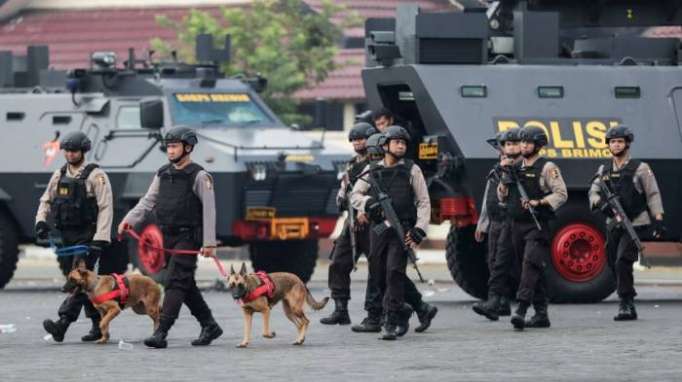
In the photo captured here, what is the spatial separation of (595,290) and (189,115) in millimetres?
6485

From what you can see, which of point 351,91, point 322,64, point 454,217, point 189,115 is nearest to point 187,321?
point 454,217

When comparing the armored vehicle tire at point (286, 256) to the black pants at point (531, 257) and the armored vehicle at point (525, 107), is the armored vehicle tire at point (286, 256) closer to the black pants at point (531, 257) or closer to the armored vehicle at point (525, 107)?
the armored vehicle at point (525, 107)

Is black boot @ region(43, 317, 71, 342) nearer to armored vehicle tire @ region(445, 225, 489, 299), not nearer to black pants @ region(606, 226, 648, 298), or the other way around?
black pants @ region(606, 226, 648, 298)

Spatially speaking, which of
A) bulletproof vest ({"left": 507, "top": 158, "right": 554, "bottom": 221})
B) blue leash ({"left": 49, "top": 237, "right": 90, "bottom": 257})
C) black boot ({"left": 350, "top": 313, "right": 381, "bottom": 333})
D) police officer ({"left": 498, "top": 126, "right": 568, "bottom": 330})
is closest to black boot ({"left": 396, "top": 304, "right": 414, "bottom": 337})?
black boot ({"left": 350, "top": 313, "right": 381, "bottom": 333})

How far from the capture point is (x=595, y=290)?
72.2ft

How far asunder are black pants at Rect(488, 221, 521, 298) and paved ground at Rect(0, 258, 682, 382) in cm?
36

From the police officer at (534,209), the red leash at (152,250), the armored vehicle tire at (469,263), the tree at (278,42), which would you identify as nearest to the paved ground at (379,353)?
the police officer at (534,209)

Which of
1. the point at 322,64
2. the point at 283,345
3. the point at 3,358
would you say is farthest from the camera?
the point at 322,64

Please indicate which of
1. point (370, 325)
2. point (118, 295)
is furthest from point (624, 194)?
point (118, 295)

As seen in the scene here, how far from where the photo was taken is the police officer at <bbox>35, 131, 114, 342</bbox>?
17.6 meters

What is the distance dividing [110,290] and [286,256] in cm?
960

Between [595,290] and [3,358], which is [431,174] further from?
[3,358]

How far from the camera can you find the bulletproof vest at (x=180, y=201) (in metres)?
16.9

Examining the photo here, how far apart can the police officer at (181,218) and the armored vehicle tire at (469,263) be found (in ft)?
20.3
